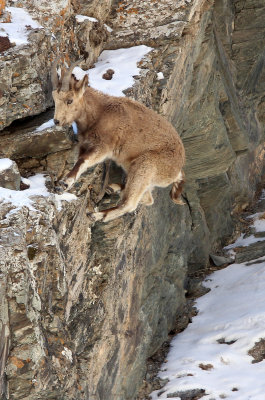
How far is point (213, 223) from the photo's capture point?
2302cm

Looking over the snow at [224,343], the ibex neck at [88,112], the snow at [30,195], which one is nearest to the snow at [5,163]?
the snow at [30,195]

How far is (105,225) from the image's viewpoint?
37.0ft

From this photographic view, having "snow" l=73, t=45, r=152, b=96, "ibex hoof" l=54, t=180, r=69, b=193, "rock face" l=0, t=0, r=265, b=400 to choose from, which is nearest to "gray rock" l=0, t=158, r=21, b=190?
"rock face" l=0, t=0, r=265, b=400

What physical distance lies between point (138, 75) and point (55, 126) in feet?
10.3

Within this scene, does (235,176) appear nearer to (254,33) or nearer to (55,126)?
(254,33)

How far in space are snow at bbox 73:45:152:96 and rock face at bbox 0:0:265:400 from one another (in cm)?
21

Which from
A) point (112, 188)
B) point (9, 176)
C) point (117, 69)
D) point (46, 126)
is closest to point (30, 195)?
point (9, 176)

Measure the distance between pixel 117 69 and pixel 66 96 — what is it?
135 inches

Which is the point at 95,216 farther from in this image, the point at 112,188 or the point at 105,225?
the point at 105,225

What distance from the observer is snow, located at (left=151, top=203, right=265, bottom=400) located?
15000 millimetres

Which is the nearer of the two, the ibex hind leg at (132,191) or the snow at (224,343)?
the ibex hind leg at (132,191)

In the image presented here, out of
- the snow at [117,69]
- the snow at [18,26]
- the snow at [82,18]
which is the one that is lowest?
the snow at [117,69]

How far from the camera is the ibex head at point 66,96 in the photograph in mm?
9516

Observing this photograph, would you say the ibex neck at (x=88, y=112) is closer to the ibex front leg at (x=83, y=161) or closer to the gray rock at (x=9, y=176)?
the ibex front leg at (x=83, y=161)
